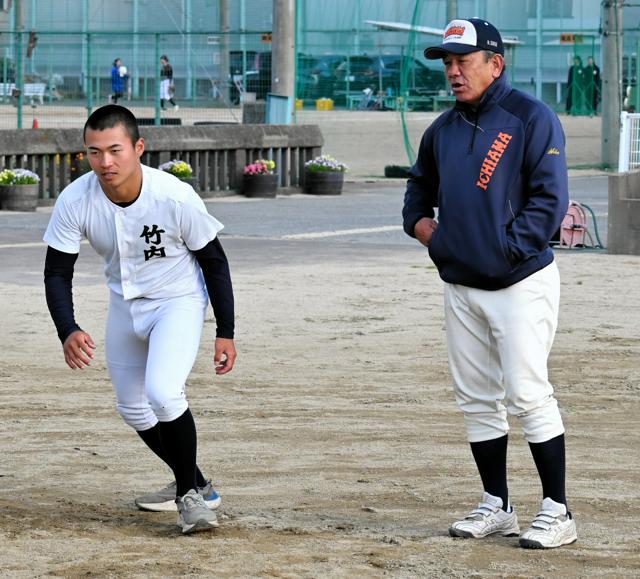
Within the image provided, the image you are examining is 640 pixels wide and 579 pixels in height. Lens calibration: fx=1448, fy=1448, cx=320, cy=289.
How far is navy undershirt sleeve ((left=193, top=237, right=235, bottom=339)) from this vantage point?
5559mm

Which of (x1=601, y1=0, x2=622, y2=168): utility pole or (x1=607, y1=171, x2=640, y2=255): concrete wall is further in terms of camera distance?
(x1=601, y1=0, x2=622, y2=168): utility pole

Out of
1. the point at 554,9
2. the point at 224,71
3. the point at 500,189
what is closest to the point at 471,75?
the point at 500,189

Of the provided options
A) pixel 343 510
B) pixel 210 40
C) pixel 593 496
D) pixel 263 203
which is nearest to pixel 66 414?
pixel 343 510

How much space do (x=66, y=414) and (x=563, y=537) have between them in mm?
3379

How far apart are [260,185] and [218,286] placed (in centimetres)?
1753

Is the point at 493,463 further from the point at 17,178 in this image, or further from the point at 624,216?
the point at 17,178

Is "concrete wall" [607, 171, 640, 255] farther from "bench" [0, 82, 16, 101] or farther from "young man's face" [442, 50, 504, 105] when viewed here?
"bench" [0, 82, 16, 101]

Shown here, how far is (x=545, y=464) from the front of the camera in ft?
17.2

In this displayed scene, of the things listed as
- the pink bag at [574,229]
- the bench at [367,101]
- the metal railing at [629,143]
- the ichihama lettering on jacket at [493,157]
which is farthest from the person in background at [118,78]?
the ichihama lettering on jacket at [493,157]

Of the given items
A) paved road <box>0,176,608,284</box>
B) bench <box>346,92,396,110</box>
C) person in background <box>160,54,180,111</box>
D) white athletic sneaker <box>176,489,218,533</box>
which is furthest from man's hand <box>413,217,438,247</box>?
bench <box>346,92,396,110</box>

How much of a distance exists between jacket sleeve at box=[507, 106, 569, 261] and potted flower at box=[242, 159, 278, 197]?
1794cm

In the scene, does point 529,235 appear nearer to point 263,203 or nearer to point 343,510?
point 343,510

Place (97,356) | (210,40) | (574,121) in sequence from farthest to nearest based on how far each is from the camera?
(574,121) → (210,40) → (97,356)

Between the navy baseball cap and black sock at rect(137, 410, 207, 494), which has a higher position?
the navy baseball cap
